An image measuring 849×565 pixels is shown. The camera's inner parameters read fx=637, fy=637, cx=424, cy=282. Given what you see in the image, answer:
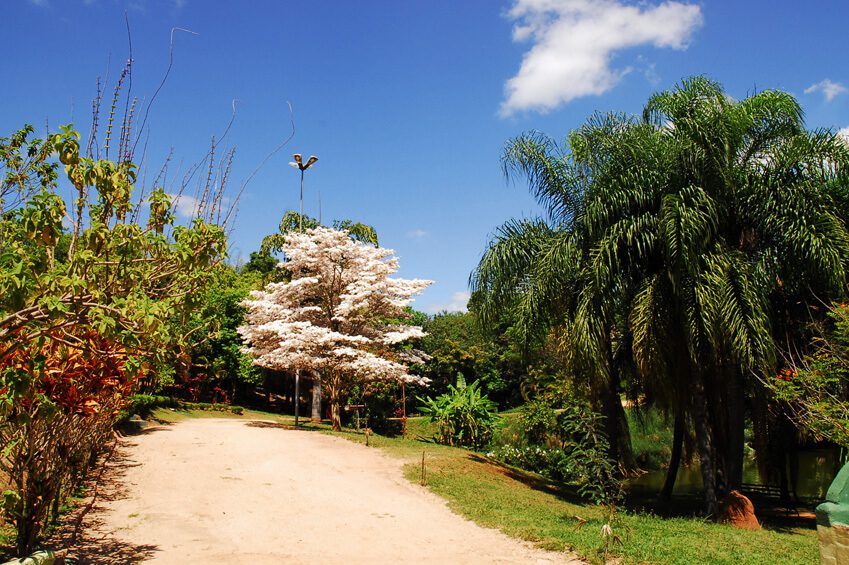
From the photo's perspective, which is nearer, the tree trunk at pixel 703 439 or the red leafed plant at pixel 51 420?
the red leafed plant at pixel 51 420

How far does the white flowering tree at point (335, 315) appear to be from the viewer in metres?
18.6

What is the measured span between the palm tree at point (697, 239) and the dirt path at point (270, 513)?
4.83 m

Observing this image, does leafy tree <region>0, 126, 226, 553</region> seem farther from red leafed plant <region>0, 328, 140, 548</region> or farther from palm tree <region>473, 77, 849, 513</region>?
palm tree <region>473, 77, 849, 513</region>

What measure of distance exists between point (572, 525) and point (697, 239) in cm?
560

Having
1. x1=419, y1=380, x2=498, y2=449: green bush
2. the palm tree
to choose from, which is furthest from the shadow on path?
x1=419, y1=380, x2=498, y2=449: green bush

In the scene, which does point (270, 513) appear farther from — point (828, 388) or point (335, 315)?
point (335, 315)

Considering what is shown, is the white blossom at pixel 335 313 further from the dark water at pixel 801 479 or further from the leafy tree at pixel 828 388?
the leafy tree at pixel 828 388

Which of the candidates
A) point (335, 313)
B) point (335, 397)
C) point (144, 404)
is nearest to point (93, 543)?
point (335, 397)

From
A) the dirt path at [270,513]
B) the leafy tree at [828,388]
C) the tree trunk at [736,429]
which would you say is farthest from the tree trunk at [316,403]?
the leafy tree at [828,388]

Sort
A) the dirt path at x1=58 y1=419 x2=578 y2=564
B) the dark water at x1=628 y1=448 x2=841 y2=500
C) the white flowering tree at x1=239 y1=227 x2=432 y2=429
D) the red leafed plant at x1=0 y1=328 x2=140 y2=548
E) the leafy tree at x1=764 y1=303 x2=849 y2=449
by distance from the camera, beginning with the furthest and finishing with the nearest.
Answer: the dark water at x1=628 y1=448 x2=841 y2=500, the white flowering tree at x1=239 y1=227 x2=432 y2=429, the leafy tree at x1=764 y1=303 x2=849 y2=449, the dirt path at x1=58 y1=419 x2=578 y2=564, the red leafed plant at x1=0 y1=328 x2=140 y2=548

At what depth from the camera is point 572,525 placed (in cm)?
968

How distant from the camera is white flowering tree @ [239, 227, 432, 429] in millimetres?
18641

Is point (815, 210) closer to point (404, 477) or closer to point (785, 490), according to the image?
point (785, 490)

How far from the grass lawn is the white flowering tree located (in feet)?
13.1
